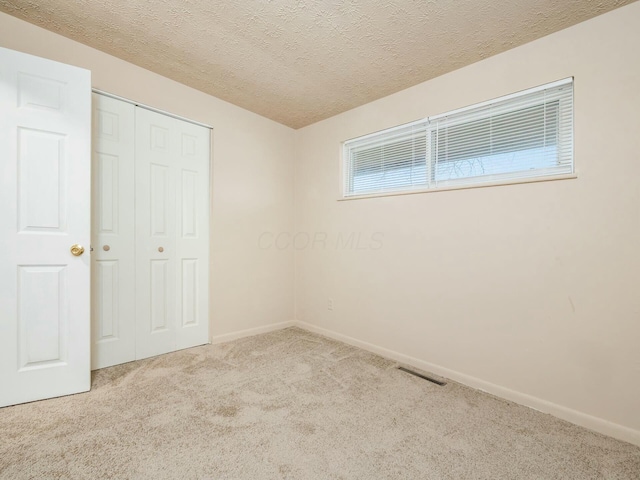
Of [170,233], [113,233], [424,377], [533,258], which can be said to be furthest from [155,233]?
[533,258]

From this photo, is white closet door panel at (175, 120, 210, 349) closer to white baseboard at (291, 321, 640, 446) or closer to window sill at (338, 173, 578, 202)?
window sill at (338, 173, 578, 202)

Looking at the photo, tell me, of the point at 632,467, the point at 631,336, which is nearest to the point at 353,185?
the point at 631,336

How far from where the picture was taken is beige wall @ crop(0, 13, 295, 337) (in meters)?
2.59

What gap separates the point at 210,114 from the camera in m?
2.97

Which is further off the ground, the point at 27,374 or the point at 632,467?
the point at 27,374

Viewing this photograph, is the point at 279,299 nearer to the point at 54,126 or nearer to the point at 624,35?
the point at 54,126

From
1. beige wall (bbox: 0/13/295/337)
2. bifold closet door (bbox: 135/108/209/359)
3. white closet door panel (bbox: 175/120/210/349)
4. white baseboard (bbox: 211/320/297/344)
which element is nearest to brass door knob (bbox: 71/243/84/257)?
bifold closet door (bbox: 135/108/209/359)

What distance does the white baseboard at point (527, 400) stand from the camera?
5.46 feet

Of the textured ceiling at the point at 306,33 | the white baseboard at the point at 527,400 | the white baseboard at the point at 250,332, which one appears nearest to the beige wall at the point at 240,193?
the white baseboard at the point at 250,332

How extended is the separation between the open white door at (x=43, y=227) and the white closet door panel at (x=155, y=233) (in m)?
0.55

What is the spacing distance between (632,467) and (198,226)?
3350 millimetres

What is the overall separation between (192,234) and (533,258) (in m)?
2.83

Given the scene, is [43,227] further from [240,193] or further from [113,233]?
[240,193]

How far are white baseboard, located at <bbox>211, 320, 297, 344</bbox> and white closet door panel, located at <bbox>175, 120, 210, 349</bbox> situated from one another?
0.44 ft
